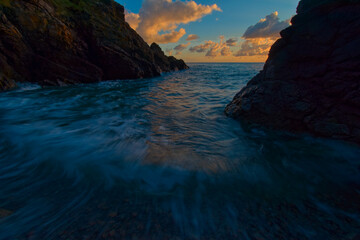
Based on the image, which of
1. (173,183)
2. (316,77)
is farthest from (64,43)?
(316,77)

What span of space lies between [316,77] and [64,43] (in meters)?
16.3

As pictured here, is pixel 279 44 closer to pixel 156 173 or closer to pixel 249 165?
pixel 249 165

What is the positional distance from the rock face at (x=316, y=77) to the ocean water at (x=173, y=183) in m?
0.46

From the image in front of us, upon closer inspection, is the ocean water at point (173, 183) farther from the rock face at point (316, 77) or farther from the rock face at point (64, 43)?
the rock face at point (64, 43)

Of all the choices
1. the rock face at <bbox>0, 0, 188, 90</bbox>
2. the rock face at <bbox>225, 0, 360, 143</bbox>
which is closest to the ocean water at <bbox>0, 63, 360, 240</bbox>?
the rock face at <bbox>225, 0, 360, 143</bbox>

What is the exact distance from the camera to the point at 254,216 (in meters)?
1.94

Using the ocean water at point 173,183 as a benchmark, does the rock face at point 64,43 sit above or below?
above

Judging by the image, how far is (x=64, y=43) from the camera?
12.5m

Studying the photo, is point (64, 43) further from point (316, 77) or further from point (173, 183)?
point (316, 77)

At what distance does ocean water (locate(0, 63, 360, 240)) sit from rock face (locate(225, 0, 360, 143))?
463 mm

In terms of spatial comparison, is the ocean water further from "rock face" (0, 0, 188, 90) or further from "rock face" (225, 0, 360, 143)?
"rock face" (0, 0, 188, 90)

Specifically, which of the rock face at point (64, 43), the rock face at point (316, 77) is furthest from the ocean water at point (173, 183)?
the rock face at point (64, 43)

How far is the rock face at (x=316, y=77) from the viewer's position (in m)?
3.71

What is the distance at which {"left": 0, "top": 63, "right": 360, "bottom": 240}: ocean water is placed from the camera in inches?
69.5
